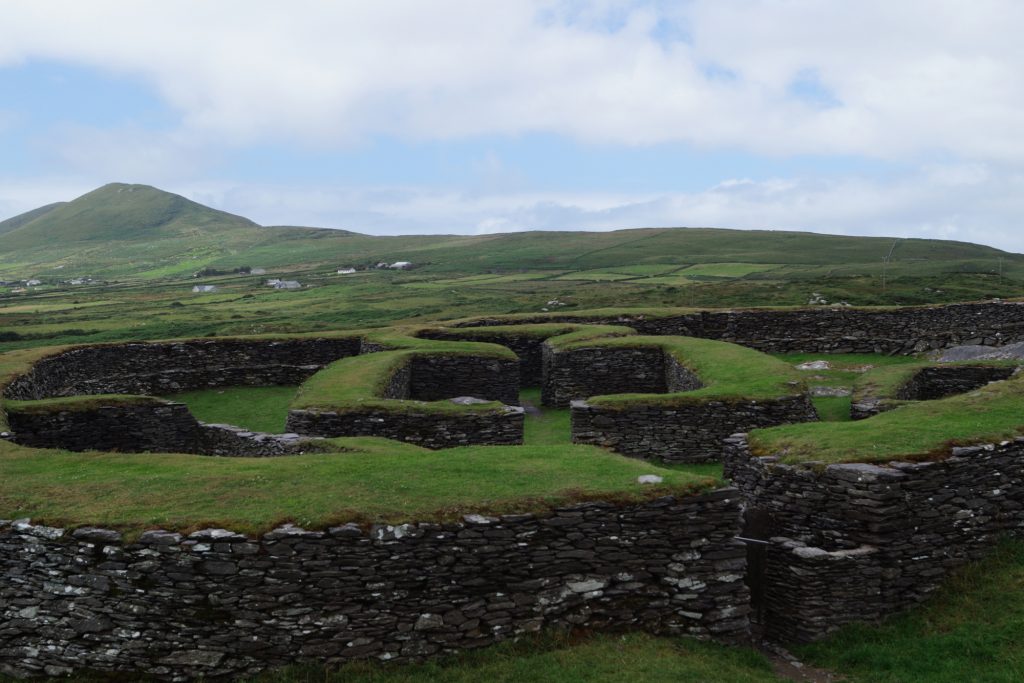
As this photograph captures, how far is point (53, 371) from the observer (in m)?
28.9

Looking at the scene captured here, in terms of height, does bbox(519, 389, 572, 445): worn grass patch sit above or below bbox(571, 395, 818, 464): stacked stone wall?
below

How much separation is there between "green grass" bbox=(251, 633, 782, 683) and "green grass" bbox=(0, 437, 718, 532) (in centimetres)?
188

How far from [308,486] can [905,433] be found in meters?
10.5

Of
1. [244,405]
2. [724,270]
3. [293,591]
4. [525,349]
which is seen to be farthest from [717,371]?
[724,270]

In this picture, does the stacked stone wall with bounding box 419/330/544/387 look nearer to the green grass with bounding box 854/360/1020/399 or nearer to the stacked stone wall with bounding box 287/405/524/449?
the stacked stone wall with bounding box 287/405/524/449

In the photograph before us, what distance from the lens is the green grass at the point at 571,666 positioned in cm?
968

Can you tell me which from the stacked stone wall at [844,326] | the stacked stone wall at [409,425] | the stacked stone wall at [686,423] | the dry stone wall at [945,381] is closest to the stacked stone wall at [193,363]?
the stacked stone wall at [844,326]

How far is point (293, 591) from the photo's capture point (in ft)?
31.8

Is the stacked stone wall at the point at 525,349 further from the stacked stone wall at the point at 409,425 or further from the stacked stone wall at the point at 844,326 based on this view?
the stacked stone wall at the point at 409,425

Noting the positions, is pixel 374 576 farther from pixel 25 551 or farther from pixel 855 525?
pixel 855 525

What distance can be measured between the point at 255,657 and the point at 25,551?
11.4 ft

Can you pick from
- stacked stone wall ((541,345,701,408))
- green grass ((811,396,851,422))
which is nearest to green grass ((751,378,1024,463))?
green grass ((811,396,851,422))

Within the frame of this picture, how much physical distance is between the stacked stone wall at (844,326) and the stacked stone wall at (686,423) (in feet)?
54.6

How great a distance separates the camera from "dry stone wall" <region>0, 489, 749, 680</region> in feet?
31.7
